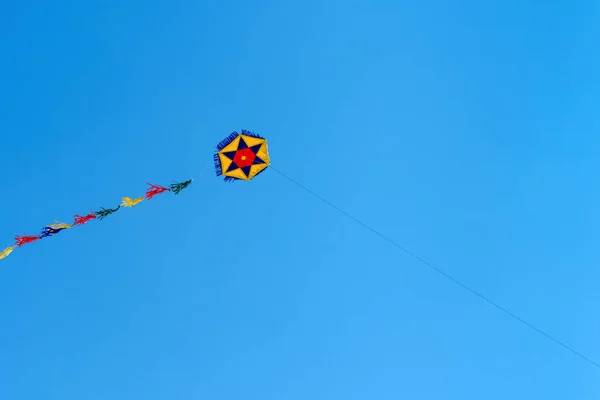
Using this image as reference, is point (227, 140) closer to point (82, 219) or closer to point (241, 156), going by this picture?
point (241, 156)

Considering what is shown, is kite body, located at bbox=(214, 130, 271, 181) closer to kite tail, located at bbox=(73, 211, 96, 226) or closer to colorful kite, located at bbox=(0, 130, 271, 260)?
colorful kite, located at bbox=(0, 130, 271, 260)

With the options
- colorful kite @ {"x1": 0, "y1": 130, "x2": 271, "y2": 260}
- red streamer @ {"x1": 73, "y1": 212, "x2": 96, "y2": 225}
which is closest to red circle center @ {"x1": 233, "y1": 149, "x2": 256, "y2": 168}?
colorful kite @ {"x1": 0, "y1": 130, "x2": 271, "y2": 260}

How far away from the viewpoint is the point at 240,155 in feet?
50.4

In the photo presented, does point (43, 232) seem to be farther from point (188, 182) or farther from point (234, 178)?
point (234, 178)

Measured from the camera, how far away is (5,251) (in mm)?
13352

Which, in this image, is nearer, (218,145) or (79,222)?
(79,222)

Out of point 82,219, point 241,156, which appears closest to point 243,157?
point 241,156

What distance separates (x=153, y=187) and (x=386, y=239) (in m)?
8.30

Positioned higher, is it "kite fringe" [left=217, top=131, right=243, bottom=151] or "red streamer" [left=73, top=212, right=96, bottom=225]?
"kite fringe" [left=217, top=131, right=243, bottom=151]

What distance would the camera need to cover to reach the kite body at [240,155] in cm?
1527

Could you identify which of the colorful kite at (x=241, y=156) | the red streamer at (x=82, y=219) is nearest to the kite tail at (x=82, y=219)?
the red streamer at (x=82, y=219)

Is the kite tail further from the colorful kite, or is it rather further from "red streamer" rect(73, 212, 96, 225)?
the colorful kite

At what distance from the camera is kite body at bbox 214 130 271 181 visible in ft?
50.1

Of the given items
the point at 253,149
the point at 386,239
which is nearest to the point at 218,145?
the point at 253,149
